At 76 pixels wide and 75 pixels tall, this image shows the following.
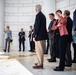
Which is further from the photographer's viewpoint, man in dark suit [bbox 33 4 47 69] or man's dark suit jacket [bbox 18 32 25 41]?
man's dark suit jacket [bbox 18 32 25 41]

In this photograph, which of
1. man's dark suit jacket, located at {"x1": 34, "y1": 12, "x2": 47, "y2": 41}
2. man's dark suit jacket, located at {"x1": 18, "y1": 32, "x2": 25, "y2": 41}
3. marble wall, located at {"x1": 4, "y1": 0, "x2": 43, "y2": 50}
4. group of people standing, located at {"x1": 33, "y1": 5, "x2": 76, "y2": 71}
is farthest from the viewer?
marble wall, located at {"x1": 4, "y1": 0, "x2": 43, "y2": 50}

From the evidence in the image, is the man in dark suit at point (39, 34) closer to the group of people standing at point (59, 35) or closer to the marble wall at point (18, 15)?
the group of people standing at point (59, 35)

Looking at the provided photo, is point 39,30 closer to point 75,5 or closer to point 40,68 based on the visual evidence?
point 40,68

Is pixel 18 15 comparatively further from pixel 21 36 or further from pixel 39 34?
pixel 39 34

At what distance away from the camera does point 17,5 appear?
14.6 m

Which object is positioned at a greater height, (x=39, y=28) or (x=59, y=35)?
(x=39, y=28)

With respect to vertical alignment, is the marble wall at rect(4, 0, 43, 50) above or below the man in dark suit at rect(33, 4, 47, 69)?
above

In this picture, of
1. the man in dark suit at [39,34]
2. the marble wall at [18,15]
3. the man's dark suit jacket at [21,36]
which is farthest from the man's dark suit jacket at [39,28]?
the marble wall at [18,15]

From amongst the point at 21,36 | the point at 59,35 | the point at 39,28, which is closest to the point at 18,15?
the point at 21,36

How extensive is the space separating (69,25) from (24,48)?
862cm

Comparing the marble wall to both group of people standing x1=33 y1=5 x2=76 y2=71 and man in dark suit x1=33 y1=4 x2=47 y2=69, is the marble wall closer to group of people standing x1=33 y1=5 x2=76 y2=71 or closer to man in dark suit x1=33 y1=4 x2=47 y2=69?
group of people standing x1=33 y1=5 x2=76 y2=71

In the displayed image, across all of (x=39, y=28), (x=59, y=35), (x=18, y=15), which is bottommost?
(x=59, y=35)

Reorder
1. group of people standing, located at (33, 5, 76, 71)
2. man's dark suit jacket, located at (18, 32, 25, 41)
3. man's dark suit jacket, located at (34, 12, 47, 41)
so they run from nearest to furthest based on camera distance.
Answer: group of people standing, located at (33, 5, 76, 71) → man's dark suit jacket, located at (34, 12, 47, 41) → man's dark suit jacket, located at (18, 32, 25, 41)

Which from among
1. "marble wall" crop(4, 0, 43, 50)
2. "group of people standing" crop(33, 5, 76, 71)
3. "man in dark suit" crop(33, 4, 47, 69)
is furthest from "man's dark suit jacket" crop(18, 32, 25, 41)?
"man in dark suit" crop(33, 4, 47, 69)
